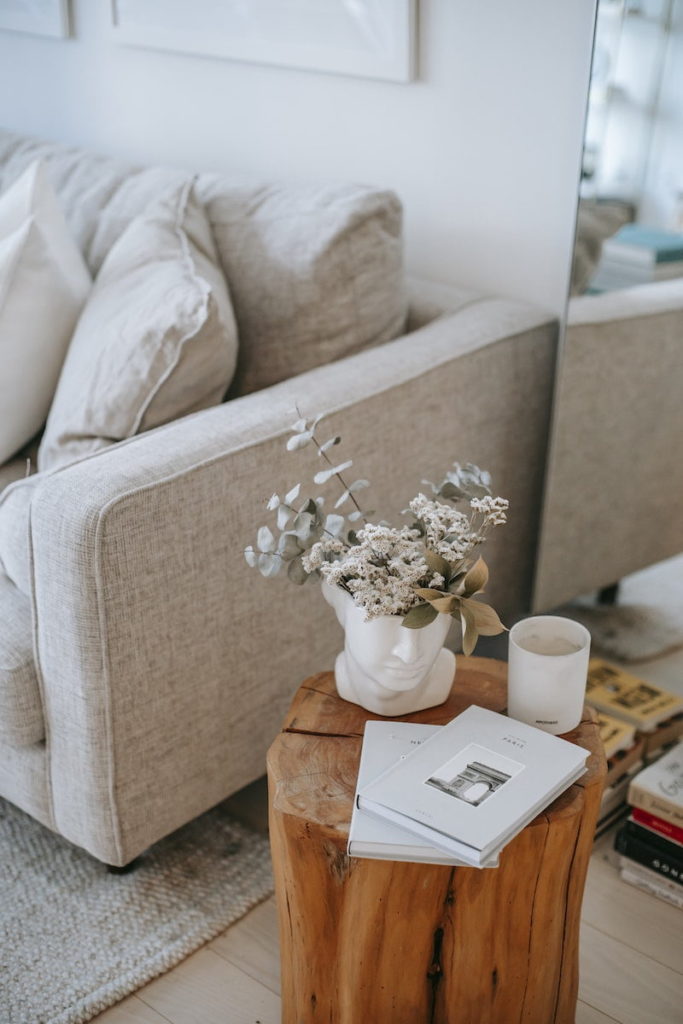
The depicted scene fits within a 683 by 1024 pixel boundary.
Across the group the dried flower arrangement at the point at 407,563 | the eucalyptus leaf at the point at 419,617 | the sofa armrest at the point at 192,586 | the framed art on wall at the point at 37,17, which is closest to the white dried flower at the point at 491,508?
the dried flower arrangement at the point at 407,563

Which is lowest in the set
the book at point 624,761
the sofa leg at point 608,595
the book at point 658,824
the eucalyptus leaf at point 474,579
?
the sofa leg at point 608,595

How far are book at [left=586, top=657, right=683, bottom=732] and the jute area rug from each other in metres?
0.60

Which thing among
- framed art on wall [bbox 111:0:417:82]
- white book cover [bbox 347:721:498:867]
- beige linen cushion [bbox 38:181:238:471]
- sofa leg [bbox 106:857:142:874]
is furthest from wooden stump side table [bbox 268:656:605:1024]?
framed art on wall [bbox 111:0:417:82]

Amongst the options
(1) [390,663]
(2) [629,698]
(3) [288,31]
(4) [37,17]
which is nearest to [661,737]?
(2) [629,698]

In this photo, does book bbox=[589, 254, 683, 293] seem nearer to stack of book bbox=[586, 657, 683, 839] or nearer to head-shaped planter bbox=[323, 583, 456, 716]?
stack of book bbox=[586, 657, 683, 839]

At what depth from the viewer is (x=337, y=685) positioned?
1268mm

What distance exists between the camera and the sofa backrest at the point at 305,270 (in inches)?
65.8

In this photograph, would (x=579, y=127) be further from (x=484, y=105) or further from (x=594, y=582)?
(x=594, y=582)

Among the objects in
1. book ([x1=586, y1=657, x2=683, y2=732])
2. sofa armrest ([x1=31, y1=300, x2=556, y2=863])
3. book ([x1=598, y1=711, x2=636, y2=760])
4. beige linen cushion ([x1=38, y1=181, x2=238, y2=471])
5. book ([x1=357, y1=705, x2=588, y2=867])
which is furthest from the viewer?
book ([x1=586, y1=657, x2=683, y2=732])

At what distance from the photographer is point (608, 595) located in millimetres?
2186

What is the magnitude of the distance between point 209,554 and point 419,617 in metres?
0.38

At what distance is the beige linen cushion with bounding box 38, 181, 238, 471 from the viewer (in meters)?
1.48

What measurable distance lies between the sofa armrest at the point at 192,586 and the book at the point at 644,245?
238 mm

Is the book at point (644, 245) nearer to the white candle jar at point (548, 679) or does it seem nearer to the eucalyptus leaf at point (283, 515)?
the white candle jar at point (548, 679)
